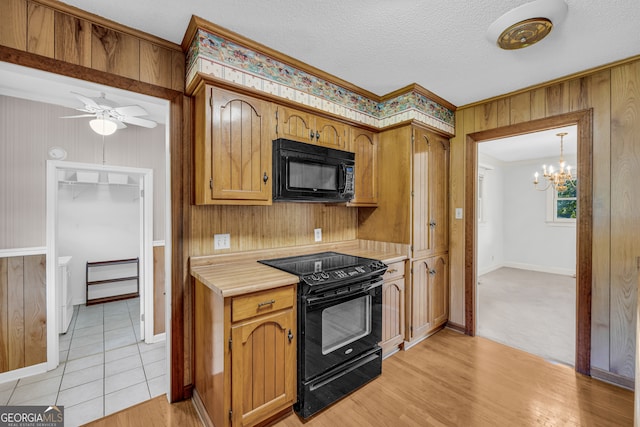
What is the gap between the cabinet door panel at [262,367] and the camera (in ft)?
5.05

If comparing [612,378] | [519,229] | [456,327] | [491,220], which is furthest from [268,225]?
[519,229]

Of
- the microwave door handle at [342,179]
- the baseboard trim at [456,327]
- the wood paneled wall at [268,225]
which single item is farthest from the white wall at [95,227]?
the baseboard trim at [456,327]

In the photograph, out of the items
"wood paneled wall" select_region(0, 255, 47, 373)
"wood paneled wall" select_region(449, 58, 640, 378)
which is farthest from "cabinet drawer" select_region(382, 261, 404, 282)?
"wood paneled wall" select_region(0, 255, 47, 373)

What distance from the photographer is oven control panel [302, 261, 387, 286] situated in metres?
1.78

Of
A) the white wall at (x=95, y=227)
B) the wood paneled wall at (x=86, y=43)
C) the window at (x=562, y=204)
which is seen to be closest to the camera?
the wood paneled wall at (x=86, y=43)

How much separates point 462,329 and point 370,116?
2.52m

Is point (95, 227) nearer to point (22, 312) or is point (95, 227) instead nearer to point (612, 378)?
point (22, 312)

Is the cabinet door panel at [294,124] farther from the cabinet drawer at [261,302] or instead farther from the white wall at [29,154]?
the white wall at [29,154]

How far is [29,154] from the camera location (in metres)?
2.44

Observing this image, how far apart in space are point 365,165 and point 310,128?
75 centimetres

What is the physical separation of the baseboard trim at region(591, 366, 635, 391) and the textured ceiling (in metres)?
2.46

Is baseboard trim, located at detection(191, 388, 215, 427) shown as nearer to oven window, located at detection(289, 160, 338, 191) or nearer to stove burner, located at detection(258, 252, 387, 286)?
stove burner, located at detection(258, 252, 387, 286)

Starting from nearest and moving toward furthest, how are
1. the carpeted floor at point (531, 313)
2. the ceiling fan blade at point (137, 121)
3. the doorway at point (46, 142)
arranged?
the doorway at point (46, 142) < the ceiling fan blade at point (137, 121) < the carpeted floor at point (531, 313)

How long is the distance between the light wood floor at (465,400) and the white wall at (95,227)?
3260 mm
